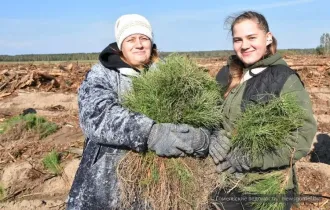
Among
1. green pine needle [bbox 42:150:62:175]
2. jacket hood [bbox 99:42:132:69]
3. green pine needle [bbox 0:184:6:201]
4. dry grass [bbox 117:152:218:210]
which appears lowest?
green pine needle [bbox 0:184:6:201]

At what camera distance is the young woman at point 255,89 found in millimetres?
2379

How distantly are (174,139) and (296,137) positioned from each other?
0.65 metres

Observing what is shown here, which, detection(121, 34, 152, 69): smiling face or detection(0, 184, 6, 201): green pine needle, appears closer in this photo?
detection(121, 34, 152, 69): smiling face

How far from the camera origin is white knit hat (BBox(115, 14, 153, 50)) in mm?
2635

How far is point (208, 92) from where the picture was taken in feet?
8.20

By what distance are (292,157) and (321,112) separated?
804 centimetres

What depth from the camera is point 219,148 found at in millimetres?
2391

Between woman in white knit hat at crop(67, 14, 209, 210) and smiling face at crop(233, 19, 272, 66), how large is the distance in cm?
51

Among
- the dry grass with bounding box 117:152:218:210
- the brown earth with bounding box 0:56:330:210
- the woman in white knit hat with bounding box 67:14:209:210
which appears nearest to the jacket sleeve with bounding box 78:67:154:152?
the woman in white knit hat with bounding box 67:14:209:210

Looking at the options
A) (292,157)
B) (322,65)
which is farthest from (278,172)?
(322,65)

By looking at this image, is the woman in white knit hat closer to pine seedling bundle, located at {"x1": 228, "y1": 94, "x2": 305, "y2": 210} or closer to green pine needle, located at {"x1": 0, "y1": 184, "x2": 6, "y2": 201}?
pine seedling bundle, located at {"x1": 228, "y1": 94, "x2": 305, "y2": 210}

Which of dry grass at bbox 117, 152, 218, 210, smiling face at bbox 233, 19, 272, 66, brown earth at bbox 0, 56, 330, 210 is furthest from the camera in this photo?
brown earth at bbox 0, 56, 330, 210

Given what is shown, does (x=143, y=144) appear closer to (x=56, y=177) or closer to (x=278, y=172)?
(x=278, y=172)

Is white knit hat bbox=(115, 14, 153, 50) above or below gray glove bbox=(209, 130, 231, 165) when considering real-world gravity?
above
